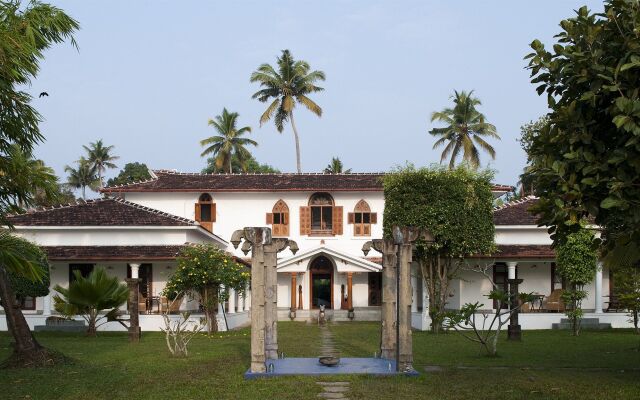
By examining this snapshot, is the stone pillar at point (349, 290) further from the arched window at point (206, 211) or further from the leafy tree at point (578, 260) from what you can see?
the leafy tree at point (578, 260)

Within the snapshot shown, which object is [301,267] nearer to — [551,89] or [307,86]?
[307,86]

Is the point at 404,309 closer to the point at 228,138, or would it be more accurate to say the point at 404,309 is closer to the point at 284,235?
the point at 284,235

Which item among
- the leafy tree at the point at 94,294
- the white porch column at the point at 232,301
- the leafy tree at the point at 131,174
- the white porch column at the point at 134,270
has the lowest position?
the white porch column at the point at 232,301

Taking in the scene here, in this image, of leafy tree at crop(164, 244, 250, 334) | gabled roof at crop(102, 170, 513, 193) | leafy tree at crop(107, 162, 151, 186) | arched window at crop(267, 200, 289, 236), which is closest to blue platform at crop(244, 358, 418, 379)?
leafy tree at crop(164, 244, 250, 334)

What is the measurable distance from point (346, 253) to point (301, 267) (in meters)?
2.28

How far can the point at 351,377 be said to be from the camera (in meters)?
13.1

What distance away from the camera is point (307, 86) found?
5106 centimetres

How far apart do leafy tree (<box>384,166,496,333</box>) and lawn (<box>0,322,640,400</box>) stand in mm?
5731

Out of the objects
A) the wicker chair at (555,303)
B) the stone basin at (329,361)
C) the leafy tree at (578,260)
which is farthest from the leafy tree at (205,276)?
the stone basin at (329,361)

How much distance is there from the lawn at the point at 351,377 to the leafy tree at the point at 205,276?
3.89 m

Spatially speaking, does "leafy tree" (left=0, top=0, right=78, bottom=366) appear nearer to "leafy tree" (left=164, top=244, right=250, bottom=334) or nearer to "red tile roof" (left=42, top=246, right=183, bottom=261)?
"leafy tree" (left=164, top=244, right=250, bottom=334)

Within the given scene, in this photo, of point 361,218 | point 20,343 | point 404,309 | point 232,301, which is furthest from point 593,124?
point 361,218

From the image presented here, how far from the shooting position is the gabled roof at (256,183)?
3906cm

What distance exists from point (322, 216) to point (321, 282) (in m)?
3.41
